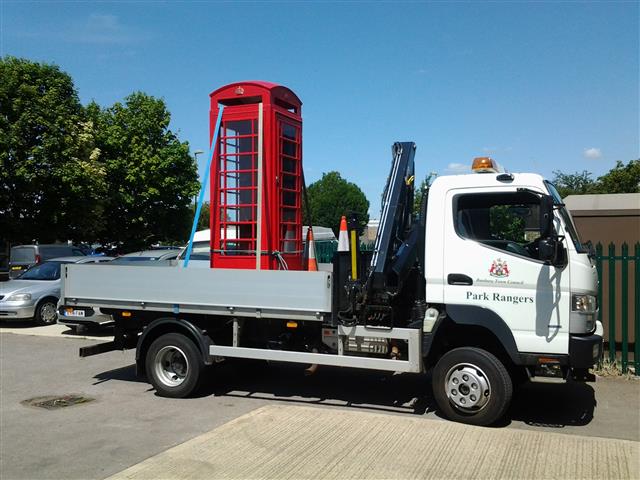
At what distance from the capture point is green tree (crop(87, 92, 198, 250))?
27766mm

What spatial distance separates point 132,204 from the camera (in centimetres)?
2809

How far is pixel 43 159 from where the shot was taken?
22.2m

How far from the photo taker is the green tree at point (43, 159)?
21.9m

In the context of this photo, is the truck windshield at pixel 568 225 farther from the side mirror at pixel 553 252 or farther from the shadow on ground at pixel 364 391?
the shadow on ground at pixel 364 391

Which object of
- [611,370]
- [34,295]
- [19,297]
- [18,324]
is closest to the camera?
[611,370]

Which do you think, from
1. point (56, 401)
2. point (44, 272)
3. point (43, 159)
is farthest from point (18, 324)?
point (43, 159)

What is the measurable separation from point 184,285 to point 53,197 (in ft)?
60.1

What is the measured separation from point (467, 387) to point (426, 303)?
1.01 meters

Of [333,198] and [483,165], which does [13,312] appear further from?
[333,198]

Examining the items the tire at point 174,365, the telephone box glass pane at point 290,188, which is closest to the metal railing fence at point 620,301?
the telephone box glass pane at point 290,188

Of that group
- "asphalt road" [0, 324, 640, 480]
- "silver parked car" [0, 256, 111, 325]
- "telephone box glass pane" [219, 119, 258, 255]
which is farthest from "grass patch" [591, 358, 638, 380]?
"silver parked car" [0, 256, 111, 325]

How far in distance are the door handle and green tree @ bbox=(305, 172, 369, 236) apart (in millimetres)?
56802

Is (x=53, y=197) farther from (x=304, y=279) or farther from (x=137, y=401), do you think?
(x=304, y=279)

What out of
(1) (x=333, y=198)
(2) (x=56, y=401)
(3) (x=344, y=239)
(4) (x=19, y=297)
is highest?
(1) (x=333, y=198)
